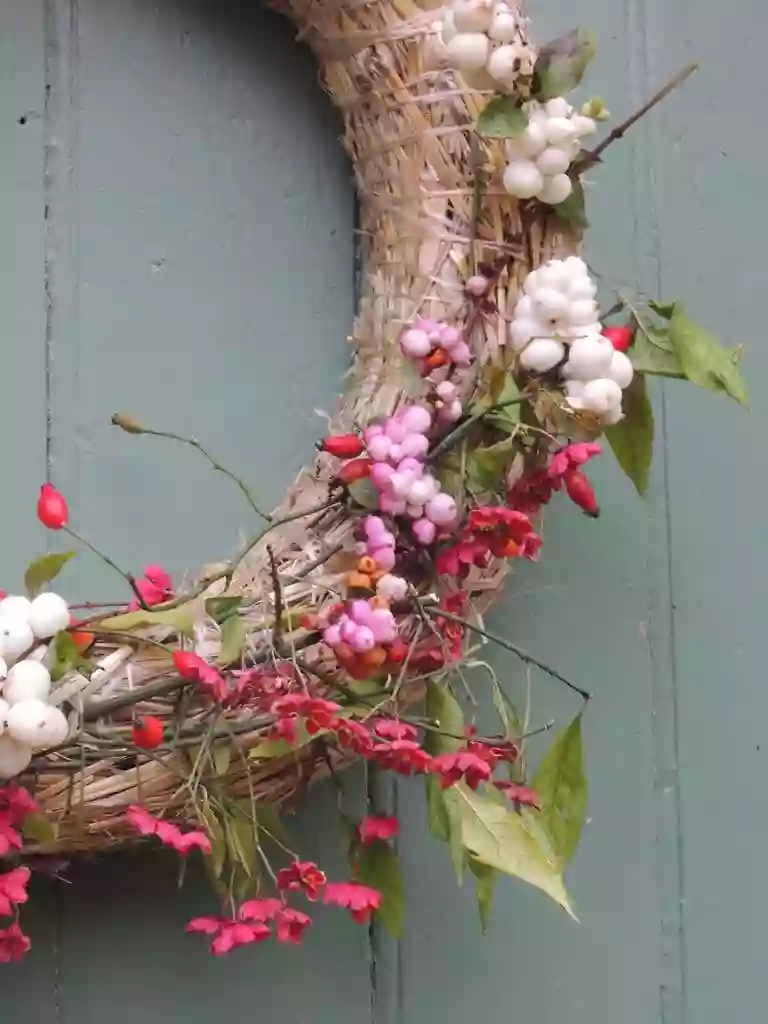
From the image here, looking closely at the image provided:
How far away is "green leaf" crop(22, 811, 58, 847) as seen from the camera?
0.60 meters

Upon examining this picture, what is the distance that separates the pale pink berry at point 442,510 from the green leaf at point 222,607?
0.11m

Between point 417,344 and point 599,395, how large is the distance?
103mm

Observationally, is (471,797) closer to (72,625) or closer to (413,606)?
(413,606)

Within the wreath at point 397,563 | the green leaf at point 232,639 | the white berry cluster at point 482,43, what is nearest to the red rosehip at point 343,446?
the wreath at point 397,563

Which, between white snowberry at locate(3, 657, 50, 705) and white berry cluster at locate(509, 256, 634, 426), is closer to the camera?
white snowberry at locate(3, 657, 50, 705)

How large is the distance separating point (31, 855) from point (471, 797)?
0.81ft

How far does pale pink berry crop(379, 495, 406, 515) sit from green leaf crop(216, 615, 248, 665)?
0.10 m

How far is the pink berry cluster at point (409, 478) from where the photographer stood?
647 millimetres

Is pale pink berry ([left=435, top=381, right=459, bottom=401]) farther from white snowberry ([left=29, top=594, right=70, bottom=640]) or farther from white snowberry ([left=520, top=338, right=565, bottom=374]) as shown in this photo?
white snowberry ([left=29, top=594, right=70, bottom=640])

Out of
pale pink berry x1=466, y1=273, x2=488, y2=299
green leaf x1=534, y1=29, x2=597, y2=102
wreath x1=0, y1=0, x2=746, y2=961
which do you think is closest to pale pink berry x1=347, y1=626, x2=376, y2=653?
wreath x1=0, y1=0, x2=746, y2=961

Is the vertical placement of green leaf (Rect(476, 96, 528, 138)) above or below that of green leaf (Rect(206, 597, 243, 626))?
above

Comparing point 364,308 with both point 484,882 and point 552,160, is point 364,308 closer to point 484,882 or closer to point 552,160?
point 552,160

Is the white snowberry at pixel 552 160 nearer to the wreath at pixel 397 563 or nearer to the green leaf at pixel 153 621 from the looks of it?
the wreath at pixel 397 563

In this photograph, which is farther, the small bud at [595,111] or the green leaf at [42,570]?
the small bud at [595,111]
